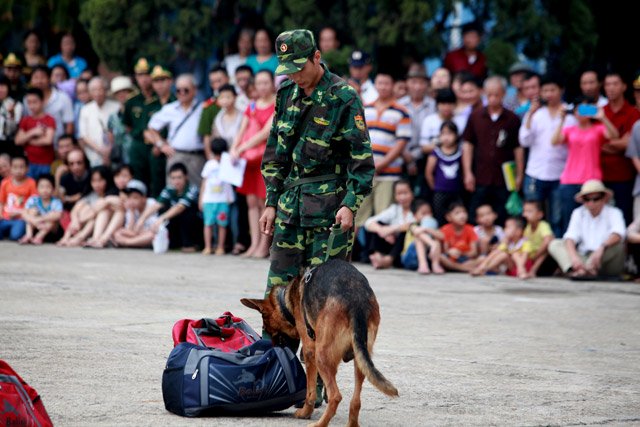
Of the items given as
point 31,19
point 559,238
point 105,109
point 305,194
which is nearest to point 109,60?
point 105,109

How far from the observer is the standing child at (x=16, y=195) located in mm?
15937

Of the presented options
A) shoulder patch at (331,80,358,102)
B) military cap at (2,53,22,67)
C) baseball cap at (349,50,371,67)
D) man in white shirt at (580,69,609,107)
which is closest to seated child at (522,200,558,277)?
man in white shirt at (580,69,609,107)

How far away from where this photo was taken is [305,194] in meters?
6.10

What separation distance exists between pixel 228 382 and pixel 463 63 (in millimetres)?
9793

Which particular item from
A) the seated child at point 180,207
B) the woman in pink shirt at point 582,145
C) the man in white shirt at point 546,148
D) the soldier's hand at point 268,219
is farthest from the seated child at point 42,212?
the soldier's hand at point 268,219

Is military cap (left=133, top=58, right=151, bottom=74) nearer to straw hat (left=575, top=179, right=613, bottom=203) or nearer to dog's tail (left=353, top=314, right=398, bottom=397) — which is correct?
straw hat (left=575, top=179, right=613, bottom=203)

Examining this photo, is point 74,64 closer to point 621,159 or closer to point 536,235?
point 536,235

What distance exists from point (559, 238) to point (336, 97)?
24.2 ft

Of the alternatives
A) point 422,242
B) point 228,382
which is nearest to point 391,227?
point 422,242

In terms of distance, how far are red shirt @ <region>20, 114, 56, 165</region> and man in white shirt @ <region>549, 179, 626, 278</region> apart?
7.97 meters

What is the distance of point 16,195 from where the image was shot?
52.4ft

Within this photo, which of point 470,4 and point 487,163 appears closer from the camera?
point 487,163

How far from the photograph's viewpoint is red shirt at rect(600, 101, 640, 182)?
1238 cm

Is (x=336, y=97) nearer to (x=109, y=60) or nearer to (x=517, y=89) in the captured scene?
(x=517, y=89)
